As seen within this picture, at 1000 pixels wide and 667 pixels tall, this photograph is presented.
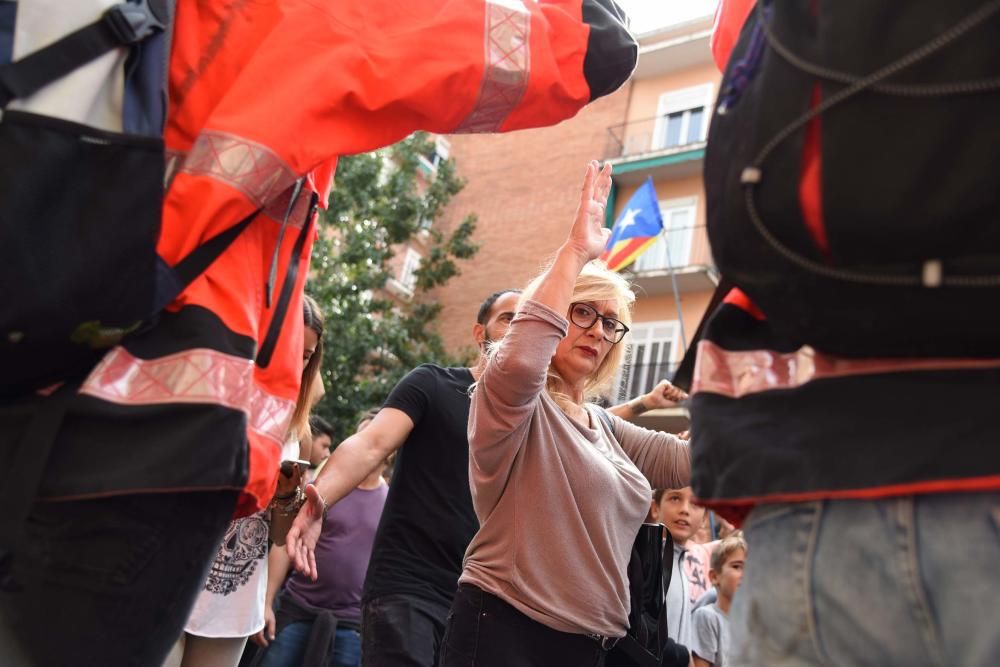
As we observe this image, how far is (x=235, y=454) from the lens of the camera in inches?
70.6

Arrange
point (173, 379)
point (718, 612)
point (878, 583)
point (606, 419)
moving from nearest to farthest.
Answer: point (878, 583) < point (173, 379) < point (606, 419) < point (718, 612)

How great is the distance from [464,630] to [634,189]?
20721mm

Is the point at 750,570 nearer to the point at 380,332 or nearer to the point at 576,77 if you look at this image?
the point at 576,77

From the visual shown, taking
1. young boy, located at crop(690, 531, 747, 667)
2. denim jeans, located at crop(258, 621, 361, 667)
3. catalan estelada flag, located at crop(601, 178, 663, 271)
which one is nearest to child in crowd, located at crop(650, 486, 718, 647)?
young boy, located at crop(690, 531, 747, 667)

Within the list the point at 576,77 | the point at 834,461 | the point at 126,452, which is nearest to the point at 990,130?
the point at 834,461

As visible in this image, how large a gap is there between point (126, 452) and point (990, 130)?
4.50 ft

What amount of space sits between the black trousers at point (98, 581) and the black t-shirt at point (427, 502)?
221cm

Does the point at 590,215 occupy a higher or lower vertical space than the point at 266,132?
higher

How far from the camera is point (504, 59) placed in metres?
2.06

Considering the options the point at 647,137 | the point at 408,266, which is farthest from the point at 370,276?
the point at 647,137

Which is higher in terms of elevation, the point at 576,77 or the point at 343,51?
the point at 576,77

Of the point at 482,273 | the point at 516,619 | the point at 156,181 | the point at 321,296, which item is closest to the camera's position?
the point at 156,181

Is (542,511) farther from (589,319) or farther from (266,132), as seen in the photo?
(266,132)

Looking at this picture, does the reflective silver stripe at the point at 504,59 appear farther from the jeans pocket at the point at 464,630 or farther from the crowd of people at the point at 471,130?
the jeans pocket at the point at 464,630
